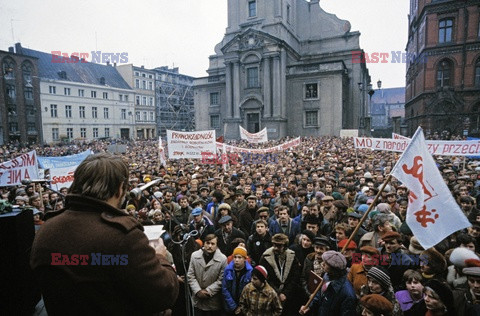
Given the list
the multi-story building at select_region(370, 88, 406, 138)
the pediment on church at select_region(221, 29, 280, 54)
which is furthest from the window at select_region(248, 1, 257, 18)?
the multi-story building at select_region(370, 88, 406, 138)

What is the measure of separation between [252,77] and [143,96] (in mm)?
36147

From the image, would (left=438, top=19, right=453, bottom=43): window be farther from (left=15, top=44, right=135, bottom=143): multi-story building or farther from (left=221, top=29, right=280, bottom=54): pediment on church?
(left=15, top=44, right=135, bottom=143): multi-story building

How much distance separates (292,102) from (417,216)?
125 feet

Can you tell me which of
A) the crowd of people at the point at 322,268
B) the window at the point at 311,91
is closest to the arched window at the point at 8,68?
the window at the point at 311,91

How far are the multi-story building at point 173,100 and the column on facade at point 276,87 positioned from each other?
39.8m

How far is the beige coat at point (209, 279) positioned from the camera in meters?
4.53

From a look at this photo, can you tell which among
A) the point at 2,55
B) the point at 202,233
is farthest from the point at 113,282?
the point at 2,55

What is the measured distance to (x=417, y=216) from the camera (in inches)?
151

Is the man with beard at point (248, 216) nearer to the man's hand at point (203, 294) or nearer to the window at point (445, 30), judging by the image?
the man's hand at point (203, 294)

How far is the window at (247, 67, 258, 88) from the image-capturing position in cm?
4059

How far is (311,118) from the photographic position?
1569 inches

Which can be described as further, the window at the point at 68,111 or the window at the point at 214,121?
the window at the point at 68,111

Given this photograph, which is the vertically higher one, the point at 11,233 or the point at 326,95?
the point at 326,95

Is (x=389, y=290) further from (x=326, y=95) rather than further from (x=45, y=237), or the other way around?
(x=326, y=95)
